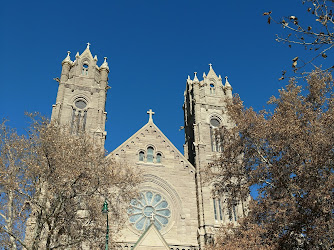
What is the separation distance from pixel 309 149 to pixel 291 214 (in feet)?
7.67

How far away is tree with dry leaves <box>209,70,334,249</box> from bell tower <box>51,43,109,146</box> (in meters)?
14.5

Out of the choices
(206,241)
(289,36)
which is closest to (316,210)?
(289,36)

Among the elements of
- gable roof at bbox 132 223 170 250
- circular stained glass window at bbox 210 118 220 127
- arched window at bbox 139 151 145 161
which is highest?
circular stained glass window at bbox 210 118 220 127

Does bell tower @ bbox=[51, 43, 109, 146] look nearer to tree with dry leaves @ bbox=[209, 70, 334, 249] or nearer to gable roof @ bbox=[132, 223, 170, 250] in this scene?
gable roof @ bbox=[132, 223, 170, 250]

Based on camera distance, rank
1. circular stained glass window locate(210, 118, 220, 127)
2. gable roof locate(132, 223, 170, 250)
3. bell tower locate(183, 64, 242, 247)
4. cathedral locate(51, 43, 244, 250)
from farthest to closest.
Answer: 1. circular stained glass window locate(210, 118, 220, 127)
2. bell tower locate(183, 64, 242, 247)
3. cathedral locate(51, 43, 244, 250)
4. gable roof locate(132, 223, 170, 250)

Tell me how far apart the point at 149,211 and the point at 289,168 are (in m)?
13.5

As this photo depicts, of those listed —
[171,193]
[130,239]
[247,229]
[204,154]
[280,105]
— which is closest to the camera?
[247,229]

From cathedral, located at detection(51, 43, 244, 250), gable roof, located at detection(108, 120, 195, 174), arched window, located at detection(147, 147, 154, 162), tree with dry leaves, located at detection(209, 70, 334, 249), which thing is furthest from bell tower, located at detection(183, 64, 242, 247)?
tree with dry leaves, located at detection(209, 70, 334, 249)

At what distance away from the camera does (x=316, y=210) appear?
11352 millimetres

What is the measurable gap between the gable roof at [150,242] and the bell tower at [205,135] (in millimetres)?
3665

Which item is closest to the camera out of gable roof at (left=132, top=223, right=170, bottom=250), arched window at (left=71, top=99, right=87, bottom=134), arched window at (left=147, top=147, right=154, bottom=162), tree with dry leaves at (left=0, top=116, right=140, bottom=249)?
tree with dry leaves at (left=0, top=116, right=140, bottom=249)

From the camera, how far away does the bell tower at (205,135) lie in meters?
23.9

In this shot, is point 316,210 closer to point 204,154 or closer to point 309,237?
point 309,237

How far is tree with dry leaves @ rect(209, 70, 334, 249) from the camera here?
11.6 metres
